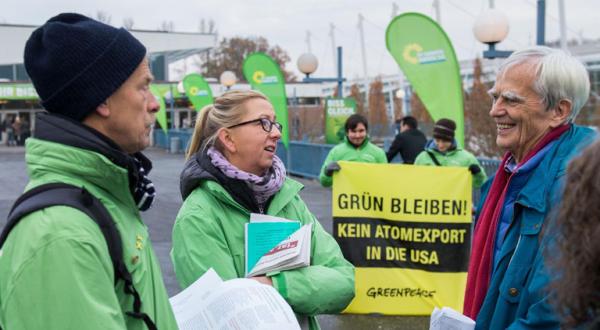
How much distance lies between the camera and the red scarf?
2572 mm

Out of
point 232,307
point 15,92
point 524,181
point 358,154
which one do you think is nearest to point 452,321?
point 524,181

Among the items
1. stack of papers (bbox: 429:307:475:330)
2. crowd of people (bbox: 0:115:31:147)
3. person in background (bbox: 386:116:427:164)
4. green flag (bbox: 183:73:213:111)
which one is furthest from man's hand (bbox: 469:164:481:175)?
crowd of people (bbox: 0:115:31:147)

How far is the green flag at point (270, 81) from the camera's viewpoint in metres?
16.9

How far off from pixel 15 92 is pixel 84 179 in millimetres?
45865

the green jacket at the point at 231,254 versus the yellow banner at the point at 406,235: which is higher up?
the green jacket at the point at 231,254

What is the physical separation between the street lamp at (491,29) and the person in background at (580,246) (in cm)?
793

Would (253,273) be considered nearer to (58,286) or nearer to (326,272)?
(326,272)

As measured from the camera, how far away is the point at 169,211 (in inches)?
512

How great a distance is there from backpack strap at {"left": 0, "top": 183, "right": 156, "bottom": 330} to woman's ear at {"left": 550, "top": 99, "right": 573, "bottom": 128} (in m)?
1.72

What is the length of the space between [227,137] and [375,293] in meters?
3.70

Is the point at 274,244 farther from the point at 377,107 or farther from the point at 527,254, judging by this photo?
the point at 377,107

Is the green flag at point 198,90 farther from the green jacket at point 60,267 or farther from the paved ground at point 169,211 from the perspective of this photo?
the green jacket at point 60,267

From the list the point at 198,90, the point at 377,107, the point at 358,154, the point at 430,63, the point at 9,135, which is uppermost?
the point at 430,63

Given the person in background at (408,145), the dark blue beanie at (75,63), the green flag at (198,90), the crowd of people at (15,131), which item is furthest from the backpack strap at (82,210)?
the crowd of people at (15,131)
